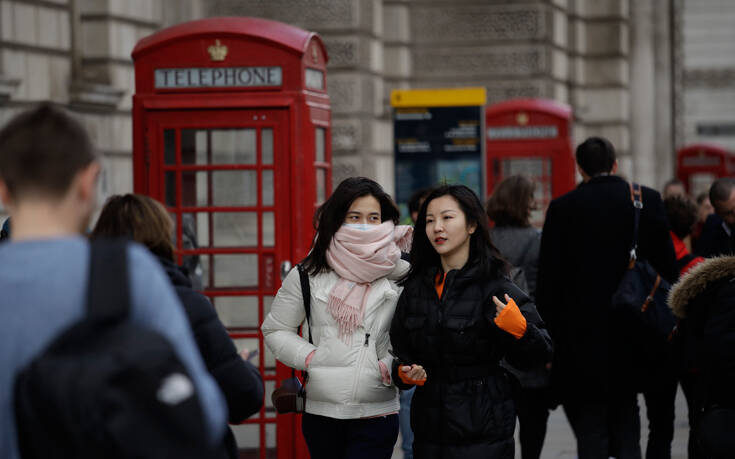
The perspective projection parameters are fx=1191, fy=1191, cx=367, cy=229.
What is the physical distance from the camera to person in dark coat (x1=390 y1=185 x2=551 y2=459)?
4039 millimetres

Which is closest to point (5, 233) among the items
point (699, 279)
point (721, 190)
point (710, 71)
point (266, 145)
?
point (266, 145)

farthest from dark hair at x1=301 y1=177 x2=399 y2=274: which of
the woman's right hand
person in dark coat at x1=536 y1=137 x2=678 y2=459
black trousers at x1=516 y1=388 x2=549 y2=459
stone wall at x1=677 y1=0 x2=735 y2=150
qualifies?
stone wall at x1=677 y1=0 x2=735 y2=150

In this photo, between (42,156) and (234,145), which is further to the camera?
(234,145)

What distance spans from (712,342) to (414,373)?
0.98 metres

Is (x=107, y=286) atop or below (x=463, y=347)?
atop

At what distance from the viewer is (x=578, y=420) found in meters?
5.65

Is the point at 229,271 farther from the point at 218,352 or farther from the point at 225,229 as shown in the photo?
the point at 218,352

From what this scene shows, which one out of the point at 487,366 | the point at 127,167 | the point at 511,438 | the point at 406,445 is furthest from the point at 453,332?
the point at 127,167

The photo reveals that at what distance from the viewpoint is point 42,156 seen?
2150 millimetres

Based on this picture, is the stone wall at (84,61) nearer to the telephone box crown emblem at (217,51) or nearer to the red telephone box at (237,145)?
the red telephone box at (237,145)

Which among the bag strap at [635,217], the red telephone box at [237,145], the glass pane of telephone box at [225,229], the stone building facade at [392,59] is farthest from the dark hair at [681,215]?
the stone building facade at [392,59]

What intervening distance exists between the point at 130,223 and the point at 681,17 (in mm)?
33080

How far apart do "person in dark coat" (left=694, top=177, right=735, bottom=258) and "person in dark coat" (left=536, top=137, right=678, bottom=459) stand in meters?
1.12

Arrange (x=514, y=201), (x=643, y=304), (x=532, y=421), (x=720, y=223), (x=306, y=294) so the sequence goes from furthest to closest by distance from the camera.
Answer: (x=720, y=223)
(x=514, y=201)
(x=532, y=421)
(x=643, y=304)
(x=306, y=294)
